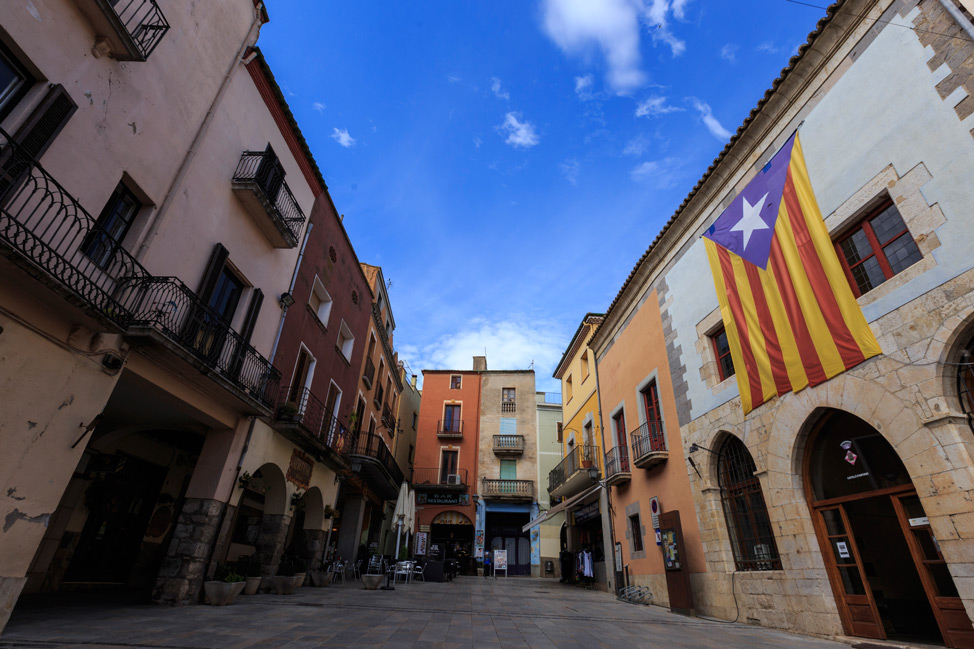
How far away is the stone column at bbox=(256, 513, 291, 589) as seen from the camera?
10.5m

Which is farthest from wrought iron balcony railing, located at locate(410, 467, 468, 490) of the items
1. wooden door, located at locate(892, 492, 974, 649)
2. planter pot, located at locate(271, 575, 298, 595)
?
wooden door, located at locate(892, 492, 974, 649)

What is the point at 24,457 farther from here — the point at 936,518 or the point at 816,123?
the point at 816,123

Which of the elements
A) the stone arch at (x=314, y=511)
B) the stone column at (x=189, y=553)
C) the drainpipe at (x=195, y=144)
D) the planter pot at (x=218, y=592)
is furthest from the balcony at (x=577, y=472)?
the drainpipe at (x=195, y=144)

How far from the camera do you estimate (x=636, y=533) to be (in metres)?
13.6

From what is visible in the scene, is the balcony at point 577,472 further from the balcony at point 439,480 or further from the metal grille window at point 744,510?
the metal grille window at point 744,510

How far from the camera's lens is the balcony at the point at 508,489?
2670 cm

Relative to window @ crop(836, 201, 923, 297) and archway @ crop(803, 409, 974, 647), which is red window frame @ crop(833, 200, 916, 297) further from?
archway @ crop(803, 409, 974, 647)

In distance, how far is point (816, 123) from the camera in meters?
7.88

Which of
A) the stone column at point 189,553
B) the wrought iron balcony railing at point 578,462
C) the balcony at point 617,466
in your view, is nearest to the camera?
the stone column at point 189,553

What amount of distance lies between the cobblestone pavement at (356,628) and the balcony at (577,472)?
8.43 meters

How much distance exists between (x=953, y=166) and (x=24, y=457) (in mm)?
11888

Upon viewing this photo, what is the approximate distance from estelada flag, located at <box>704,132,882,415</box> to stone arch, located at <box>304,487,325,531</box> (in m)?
12.0

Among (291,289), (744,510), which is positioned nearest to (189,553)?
(291,289)

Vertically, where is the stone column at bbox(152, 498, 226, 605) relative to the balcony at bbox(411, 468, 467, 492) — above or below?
below
